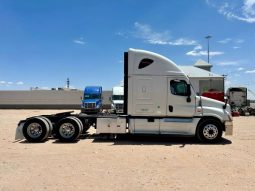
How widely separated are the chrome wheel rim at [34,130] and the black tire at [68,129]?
0.75m

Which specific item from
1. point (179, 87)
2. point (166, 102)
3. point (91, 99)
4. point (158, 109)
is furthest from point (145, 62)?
point (91, 99)

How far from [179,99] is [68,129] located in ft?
16.0

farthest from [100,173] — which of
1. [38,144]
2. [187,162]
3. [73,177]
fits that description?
[38,144]

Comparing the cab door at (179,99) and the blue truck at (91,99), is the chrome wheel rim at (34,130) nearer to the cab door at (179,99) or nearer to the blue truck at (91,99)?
the cab door at (179,99)

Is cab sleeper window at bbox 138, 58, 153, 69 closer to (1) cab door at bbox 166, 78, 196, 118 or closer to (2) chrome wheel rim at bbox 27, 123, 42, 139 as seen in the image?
(1) cab door at bbox 166, 78, 196, 118

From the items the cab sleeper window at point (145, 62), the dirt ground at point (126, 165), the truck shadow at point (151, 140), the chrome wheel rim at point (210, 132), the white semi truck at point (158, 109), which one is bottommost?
the dirt ground at point (126, 165)

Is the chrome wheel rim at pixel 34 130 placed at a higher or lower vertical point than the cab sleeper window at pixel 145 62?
lower

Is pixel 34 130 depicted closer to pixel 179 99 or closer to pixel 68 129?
pixel 68 129

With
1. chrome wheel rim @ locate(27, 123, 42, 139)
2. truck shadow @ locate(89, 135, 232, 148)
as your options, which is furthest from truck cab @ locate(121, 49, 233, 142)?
chrome wheel rim @ locate(27, 123, 42, 139)

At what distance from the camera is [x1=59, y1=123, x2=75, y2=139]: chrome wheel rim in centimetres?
1366

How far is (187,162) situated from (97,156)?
281 centimetres

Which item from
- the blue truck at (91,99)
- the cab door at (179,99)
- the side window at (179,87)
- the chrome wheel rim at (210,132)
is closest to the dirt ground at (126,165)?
the chrome wheel rim at (210,132)

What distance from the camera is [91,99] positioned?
3259 centimetres

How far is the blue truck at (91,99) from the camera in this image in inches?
1254
